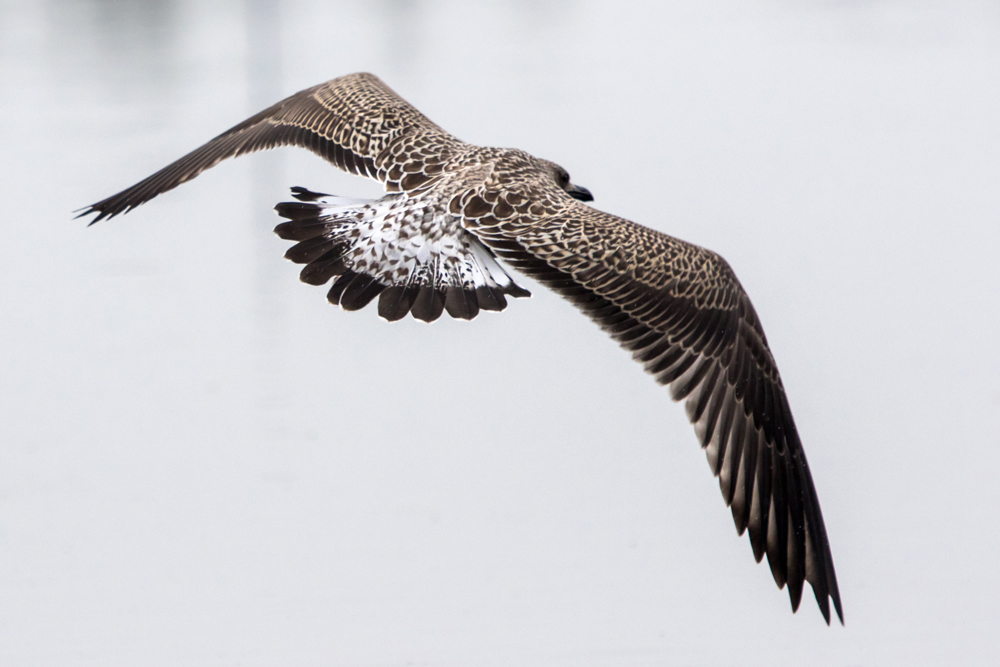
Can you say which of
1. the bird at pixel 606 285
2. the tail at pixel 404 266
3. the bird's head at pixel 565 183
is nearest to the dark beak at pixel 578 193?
the bird's head at pixel 565 183

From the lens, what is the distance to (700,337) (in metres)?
3.49

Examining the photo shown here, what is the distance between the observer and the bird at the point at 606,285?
3381 mm

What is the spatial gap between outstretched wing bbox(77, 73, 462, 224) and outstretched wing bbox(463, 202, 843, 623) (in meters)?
0.59

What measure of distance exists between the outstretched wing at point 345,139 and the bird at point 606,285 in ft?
0.30

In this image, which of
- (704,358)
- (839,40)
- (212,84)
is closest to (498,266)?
(704,358)

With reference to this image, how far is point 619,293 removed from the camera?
3.49 m

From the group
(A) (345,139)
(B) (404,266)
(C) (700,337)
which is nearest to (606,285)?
(C) (700,337)

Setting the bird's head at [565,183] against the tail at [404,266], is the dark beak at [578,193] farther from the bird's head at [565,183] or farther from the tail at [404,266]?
the tail at [404,266]

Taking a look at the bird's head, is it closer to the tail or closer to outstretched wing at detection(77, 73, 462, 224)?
outstretched wing at detection(77, 73, 462, 224)

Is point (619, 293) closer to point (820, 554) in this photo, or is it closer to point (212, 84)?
point (820, 554)

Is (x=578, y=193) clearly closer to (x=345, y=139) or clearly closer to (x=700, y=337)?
(x=345, y=139)

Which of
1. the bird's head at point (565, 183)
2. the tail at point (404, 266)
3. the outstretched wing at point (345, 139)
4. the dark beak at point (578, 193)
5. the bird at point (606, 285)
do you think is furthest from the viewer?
the dark beak at point (578, 193)

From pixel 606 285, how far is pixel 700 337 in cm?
29

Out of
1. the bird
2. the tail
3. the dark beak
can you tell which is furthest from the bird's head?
the tail
